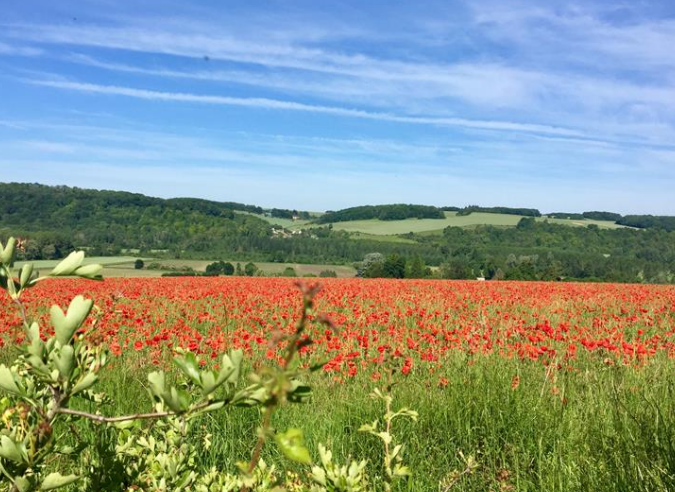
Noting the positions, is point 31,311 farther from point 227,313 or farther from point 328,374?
point 328,374

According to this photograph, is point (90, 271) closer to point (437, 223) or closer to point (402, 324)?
point (402, 324)

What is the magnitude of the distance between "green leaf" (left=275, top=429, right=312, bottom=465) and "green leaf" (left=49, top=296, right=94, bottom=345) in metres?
0.42

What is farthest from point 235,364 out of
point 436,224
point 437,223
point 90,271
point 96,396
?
point 437,223

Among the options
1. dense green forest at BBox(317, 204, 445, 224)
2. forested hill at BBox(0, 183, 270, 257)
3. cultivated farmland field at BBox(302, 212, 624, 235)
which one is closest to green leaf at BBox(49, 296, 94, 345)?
forested hill at BBox(0, 183, 270, 257)

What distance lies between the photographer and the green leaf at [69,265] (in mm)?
961

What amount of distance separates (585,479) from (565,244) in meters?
91.3

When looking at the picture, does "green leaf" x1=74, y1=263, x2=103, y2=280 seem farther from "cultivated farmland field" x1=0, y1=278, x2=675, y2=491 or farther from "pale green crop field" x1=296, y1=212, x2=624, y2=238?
"pale green crop field" x1=296, y1=212, x2=624, y2=238

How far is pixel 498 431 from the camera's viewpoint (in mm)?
3551

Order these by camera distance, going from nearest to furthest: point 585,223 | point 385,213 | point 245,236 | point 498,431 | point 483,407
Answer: point 498,431 < point 483,407 < point 245,236 < point 585,223 < point 385,213

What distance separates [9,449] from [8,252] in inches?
14.0

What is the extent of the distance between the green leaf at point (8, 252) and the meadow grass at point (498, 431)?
206 centimetres

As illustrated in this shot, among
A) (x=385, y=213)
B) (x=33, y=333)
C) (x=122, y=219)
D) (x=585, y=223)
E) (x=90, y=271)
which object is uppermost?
(x=385, y=213)

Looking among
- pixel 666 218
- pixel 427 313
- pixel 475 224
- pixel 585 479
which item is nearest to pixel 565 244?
pixel 475 224

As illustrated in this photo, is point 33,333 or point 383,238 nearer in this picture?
point 33,333
